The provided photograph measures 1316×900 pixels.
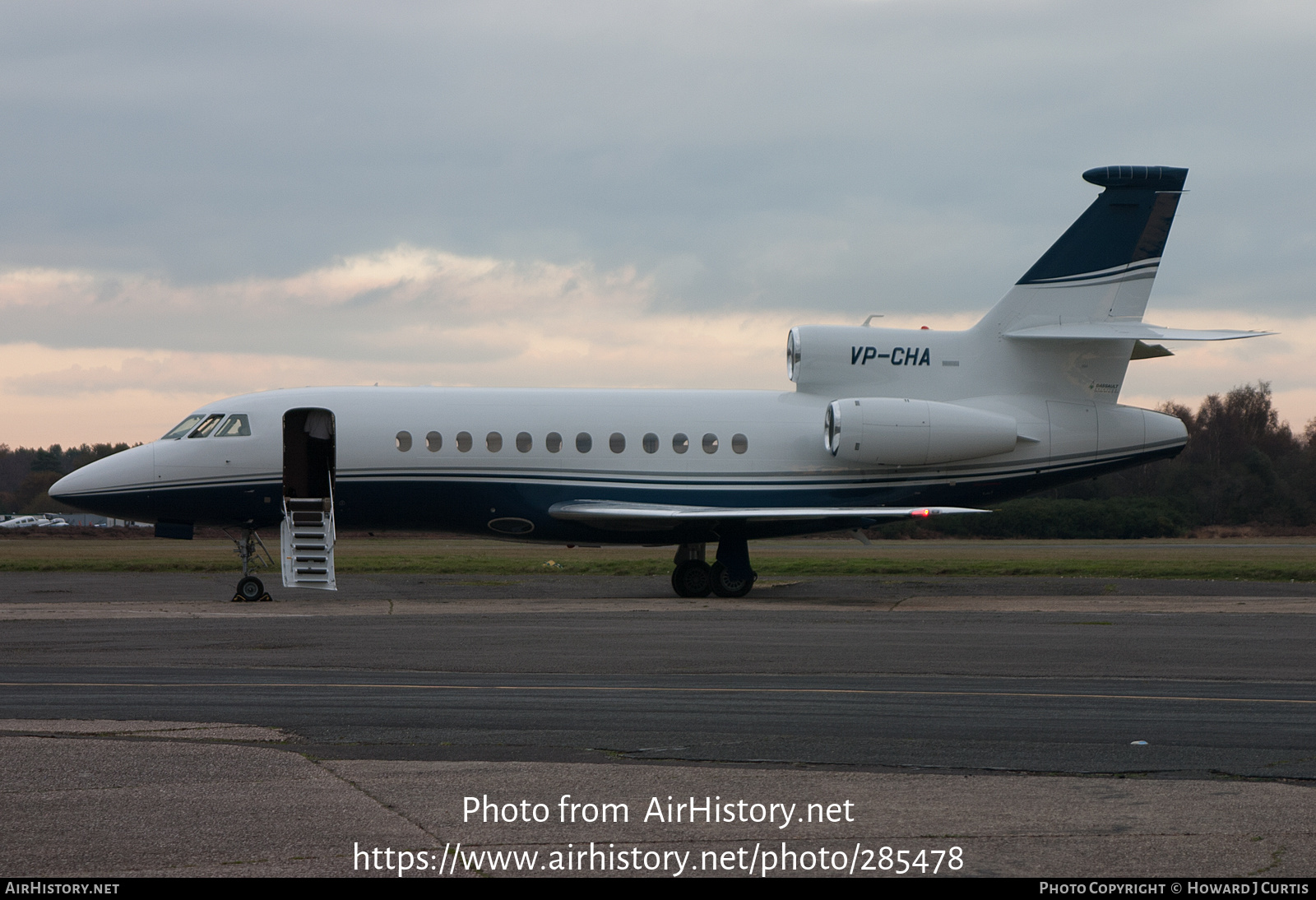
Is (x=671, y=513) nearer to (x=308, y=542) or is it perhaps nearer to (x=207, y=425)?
(x=308, y=542)

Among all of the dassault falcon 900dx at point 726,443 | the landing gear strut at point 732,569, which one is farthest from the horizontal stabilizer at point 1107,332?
the landing gear strut at point 732,569

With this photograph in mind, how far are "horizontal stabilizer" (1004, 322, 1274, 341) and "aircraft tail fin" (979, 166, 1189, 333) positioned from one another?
5.5 inches

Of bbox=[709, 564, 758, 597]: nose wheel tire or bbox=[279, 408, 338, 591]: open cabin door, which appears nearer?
bbox=[279, 408, 338, 591]: open cabin door

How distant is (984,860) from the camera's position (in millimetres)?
5566

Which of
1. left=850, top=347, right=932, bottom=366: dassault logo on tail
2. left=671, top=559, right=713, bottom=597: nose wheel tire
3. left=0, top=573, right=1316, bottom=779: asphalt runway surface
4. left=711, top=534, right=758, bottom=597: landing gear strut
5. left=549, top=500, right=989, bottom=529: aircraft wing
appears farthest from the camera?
left=850, top=347, right=932, bottom=366: dassault logo on tail

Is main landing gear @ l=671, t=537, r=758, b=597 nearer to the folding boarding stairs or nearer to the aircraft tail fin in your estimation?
the folding boarding stairs

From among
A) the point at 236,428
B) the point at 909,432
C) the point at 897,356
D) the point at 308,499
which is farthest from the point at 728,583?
the point at 236,428

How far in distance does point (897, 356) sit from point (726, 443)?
4.00 metres

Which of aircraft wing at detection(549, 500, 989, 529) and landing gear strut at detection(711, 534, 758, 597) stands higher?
aircraft wing at detection(549, 500, 989, 529)

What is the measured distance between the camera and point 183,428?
23891 mm

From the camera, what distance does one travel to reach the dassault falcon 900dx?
23.5 m

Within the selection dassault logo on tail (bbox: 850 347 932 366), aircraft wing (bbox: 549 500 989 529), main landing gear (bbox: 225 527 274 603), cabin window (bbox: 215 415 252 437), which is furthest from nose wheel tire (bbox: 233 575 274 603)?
dassault logo on tail (bbox: 850 347 932 366)
